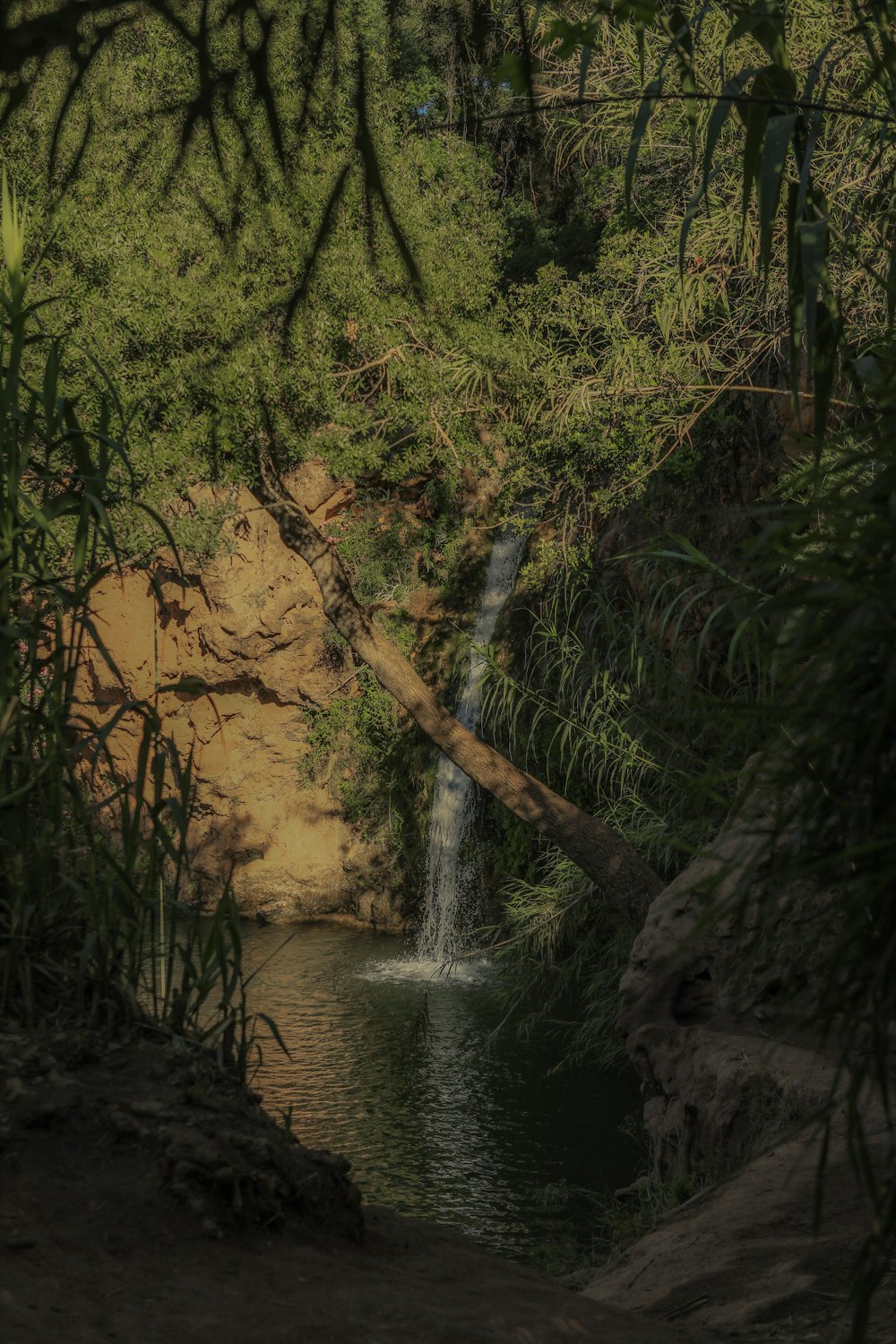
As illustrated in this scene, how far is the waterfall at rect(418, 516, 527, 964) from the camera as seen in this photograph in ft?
38.0

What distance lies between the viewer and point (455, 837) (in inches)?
464

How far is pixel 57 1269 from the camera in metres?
1.90

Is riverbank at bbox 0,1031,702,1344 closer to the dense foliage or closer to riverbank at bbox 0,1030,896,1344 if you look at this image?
riverbank at bbox 0,1030,896,1344

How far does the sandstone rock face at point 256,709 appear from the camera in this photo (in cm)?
1280

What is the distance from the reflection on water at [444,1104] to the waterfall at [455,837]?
1369 mm

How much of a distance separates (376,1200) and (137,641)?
28.1 feet

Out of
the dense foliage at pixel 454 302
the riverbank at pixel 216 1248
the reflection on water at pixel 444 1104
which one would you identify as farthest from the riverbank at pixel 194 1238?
the dense foliage at pixel 454 302

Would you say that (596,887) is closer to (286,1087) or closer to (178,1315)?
(286,1087)

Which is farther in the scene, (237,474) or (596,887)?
(237,474)

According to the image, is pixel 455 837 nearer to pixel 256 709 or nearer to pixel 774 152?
pixel 256 709

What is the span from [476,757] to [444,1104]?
222cm

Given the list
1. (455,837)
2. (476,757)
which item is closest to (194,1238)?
(476,757)

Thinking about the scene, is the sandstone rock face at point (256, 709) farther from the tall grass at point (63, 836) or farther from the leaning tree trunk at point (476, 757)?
the tall grass at point (63, 836)

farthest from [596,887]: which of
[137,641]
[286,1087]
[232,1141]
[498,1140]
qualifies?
[137,641]
